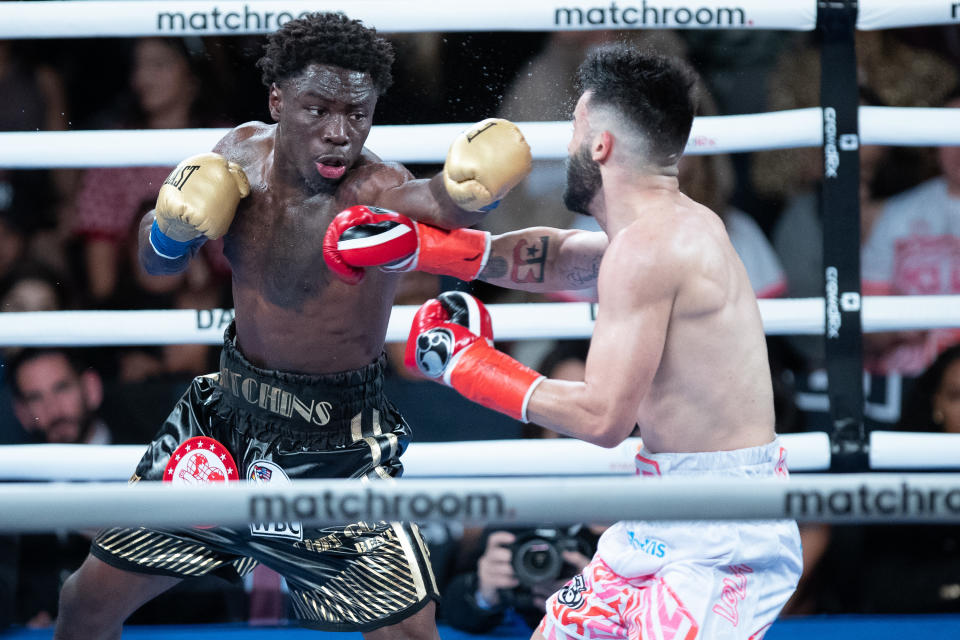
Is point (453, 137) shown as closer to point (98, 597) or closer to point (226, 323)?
point (226, 323)

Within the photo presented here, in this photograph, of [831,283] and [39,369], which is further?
[39,369]

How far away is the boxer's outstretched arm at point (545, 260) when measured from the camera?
221 cm

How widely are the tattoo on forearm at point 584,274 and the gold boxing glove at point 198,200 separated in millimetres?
715

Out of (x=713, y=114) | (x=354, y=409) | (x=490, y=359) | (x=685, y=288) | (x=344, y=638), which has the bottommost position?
(x=344, y=638)

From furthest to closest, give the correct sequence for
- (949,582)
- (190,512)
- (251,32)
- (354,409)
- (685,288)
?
(949,582) < (251,32) < (354,409) < (685,288) < (190,512)

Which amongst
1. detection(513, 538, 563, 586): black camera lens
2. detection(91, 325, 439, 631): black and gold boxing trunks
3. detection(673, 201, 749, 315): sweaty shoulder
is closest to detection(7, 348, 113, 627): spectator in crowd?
detection(91, 325, 439, 631): black and gold boxing trunks

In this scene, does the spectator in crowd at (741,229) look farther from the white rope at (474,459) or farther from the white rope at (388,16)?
the white rope at (474,459)

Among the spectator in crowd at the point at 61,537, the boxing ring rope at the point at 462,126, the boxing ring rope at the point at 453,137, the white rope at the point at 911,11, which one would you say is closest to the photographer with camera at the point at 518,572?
the boxing ring rope at the point at 462,126

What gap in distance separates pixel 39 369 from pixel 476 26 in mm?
1554

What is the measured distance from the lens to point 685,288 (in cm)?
177

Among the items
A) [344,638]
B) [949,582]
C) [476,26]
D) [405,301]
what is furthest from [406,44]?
[949,582]

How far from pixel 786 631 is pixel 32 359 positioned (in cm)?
228

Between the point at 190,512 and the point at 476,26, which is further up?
the point at 476,26

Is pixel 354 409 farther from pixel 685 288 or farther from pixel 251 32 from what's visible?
pixel 251 32
